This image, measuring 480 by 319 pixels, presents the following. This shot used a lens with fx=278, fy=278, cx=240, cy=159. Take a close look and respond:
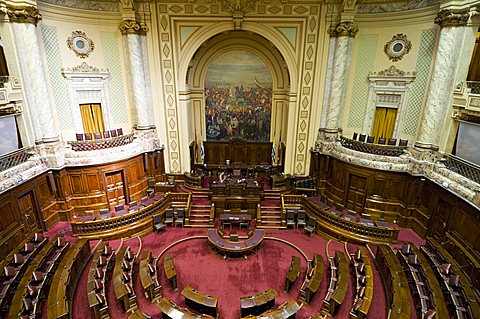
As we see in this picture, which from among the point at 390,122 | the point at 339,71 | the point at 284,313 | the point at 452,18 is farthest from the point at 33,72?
the point at 452,18

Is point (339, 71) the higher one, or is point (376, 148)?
point (339, 71)

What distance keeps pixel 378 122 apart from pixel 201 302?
11.1 meters

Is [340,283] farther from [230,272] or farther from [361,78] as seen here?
[361,78]

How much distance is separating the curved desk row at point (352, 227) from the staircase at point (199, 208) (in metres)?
4.73

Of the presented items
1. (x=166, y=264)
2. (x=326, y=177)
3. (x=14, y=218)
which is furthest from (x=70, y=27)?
(x=326, y=177)

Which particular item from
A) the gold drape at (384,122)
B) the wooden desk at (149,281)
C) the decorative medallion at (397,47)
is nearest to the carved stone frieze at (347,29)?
the decorative medallion at (397,47)

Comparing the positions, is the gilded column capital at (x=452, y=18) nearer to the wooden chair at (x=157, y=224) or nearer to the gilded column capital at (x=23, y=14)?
the wooden chair at (x=157, y=224)

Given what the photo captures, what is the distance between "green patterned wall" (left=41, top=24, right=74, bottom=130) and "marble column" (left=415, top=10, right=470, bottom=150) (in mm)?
A: 14915

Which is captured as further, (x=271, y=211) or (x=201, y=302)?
(x=271, y=211)

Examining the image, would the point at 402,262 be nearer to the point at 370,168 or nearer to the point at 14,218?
the point at 370,168

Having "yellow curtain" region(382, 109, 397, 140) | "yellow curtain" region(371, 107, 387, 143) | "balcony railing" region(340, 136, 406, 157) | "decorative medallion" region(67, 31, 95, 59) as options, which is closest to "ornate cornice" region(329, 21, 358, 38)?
Answer: "yellow curtain" region(371, 107, 387, 143)

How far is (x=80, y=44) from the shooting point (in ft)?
40.1

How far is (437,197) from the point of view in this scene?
34.7 ft

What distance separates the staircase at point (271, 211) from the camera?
1249cm
